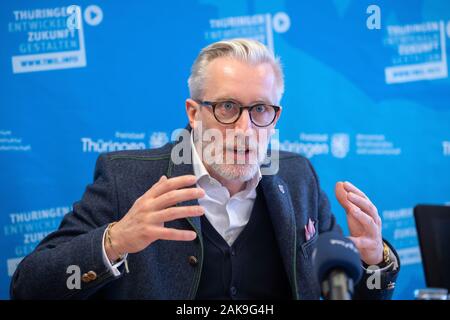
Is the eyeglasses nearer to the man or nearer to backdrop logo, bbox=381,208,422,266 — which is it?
the man

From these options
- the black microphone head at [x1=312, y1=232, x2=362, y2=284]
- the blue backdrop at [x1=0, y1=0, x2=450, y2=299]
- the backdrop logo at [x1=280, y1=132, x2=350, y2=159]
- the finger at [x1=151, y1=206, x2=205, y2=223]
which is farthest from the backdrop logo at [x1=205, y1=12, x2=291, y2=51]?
the black microphone head at [x1=312, y1=232, x2=362, y2=284]

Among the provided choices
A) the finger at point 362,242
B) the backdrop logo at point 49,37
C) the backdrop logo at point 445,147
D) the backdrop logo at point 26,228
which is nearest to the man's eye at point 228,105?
the finger at point 362,242

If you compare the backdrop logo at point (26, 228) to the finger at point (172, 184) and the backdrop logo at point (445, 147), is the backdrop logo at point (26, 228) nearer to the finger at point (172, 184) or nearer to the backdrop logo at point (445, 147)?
the finger at point (172, 184)

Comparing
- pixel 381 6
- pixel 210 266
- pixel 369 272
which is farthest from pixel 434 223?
pixel 381 6

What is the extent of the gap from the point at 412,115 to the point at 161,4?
4.73 feet

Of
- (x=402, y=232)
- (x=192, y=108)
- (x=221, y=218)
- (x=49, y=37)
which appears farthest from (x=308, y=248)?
(x=49, y=37)

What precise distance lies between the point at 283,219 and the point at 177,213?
0.61 metres

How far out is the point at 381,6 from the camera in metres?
3.04

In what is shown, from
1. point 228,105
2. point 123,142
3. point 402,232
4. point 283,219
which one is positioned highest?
point 228,105

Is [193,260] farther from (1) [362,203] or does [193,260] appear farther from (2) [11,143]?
(2) [11,143]

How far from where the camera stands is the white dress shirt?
6.48ft

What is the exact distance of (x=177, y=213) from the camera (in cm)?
145

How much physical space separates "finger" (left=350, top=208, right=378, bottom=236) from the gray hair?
2.00 feet
